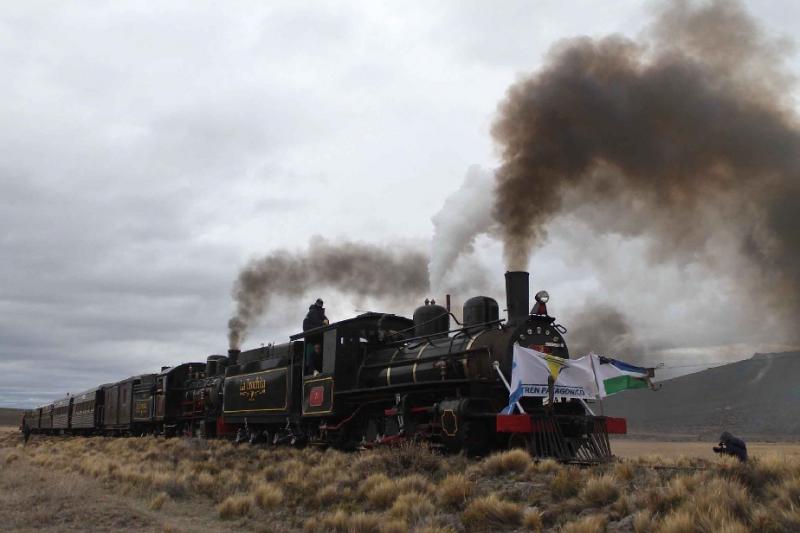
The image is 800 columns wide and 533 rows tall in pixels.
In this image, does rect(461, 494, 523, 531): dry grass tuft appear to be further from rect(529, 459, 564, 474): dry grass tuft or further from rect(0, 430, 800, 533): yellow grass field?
rect(529, 459, 564, 474): dry grass tuft

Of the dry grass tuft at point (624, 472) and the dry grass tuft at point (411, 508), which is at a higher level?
the dry grass tuft at point (624, 472)

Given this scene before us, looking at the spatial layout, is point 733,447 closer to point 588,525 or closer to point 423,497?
point 588,525

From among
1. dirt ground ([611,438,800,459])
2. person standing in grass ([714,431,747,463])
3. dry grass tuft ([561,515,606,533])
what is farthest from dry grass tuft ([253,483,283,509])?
dirt ground ([611,438,800,459])

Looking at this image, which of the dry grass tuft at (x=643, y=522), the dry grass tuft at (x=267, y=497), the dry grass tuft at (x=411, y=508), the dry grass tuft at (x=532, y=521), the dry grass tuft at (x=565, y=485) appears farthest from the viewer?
the dry grass tuft at (x=267, y=497)

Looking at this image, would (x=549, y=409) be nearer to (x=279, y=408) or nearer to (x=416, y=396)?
(x=416, y=396)

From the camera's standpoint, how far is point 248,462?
17328 mm

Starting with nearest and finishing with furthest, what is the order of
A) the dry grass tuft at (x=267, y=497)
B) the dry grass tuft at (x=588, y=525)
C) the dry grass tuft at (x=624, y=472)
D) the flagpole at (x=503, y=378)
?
the dry grass tuft at (x=588, y=525) → the dry grass tuft at (x=624, y=472) → the dry grass tuft at (x=267, y=497) → the flagpole at (x=503, y=378)

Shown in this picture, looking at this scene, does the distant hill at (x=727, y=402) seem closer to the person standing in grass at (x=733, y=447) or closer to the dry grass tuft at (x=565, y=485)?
the person standing in grass at (x=733, y=447)

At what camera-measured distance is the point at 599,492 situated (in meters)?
8.41

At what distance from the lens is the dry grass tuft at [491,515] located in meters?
8.40

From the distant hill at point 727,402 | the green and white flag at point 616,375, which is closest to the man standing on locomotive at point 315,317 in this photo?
the green and white flag at point 616,375

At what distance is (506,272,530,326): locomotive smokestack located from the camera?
14.6 metres

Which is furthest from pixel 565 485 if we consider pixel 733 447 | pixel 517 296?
pixel 517 296

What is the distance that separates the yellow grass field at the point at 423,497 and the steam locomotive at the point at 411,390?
4.88ft
